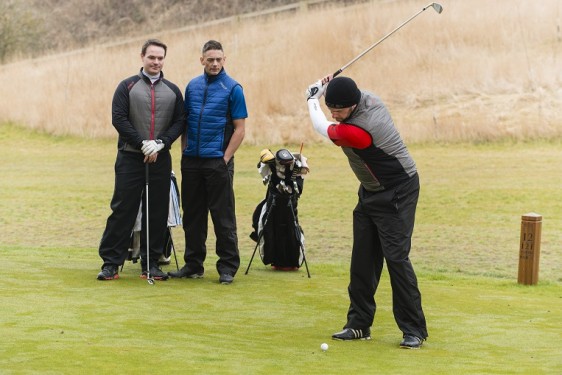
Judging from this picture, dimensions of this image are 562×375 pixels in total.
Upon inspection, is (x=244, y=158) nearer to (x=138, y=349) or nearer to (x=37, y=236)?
(x=37, y=236)

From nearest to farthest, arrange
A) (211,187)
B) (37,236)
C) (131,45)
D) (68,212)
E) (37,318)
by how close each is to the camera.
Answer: (37,318), (211,187), (37,236), (68,212), (131,45)

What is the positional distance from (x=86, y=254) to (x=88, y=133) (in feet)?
59.6

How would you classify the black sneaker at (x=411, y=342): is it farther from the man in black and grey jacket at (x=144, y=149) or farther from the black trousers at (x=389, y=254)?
the man in black and grey jacket at (x=144, y=149)

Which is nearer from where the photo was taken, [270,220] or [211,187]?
[211,187]

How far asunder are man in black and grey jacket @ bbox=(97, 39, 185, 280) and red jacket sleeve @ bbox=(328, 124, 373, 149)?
8.40 feet

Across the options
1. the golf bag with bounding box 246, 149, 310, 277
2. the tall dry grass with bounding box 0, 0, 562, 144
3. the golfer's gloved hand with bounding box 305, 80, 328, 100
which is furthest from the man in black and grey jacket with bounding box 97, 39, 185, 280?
the tall dry grass with bounding box 0, 0, 562, 144

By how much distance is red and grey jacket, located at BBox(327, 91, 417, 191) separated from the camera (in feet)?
23.6

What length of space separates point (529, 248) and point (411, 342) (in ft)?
11.8

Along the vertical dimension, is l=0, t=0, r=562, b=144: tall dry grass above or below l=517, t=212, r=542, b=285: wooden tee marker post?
above

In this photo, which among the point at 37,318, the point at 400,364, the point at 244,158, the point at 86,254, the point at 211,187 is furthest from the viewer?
the point at 244,158

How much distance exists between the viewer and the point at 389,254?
735 cm

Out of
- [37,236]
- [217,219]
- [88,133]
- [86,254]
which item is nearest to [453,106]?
[88,133]

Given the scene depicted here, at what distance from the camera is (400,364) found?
6711mm

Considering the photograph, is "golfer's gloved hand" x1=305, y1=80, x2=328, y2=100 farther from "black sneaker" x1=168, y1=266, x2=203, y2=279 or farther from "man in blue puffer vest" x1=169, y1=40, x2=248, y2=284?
"black sneaker" x1=168, y1=266, x2=203, y2=279
